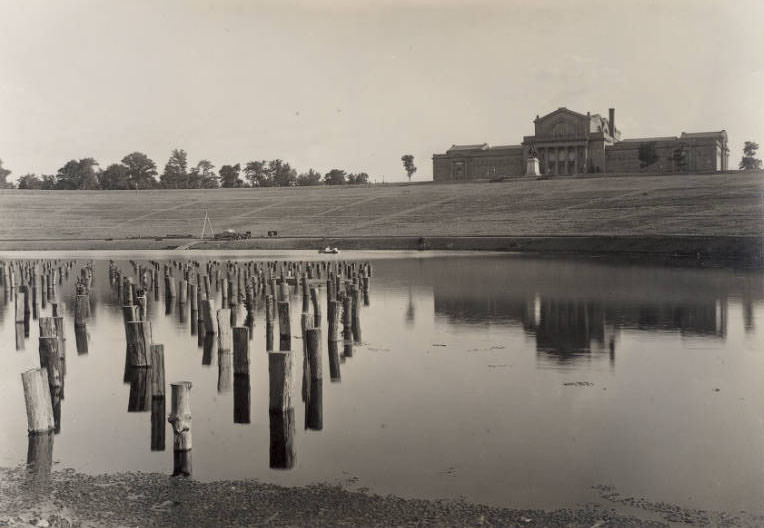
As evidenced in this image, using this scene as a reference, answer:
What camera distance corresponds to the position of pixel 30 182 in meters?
171

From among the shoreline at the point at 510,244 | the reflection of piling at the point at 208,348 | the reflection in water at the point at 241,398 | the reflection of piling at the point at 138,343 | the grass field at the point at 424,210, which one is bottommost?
the reflection in water at the point at 241,398

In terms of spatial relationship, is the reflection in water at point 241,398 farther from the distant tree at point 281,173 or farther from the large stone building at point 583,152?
the distant tree at point 281,173

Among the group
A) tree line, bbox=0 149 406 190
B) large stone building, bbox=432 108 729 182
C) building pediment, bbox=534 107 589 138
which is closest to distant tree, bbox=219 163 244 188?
tree line, bbox=0 149 406 190

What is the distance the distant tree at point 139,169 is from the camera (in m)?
162

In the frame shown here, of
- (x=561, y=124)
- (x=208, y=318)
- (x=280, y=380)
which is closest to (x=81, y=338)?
(x=208, y=318)

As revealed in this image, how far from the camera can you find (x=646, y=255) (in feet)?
181

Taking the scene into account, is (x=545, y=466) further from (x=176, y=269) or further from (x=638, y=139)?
(x=638, y=139)

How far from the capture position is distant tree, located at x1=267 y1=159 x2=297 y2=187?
16662cm

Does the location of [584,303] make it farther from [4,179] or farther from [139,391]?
[4,179]

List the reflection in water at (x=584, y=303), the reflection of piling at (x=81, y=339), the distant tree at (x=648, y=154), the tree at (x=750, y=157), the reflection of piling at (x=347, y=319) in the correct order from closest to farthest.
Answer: the reflection of piling at (x=81, y=339) < the reflection in water at (x=584, y=303) < the reflection of piling at (x=347, y=319) < the tree at (x=750, y=157) < the distant tree at (x=648, y=154)

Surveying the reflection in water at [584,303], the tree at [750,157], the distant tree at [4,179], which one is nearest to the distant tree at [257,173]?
the distant tree at [4,179]

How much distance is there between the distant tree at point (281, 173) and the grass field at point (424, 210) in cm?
→ 4496

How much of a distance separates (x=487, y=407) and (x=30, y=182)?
171m

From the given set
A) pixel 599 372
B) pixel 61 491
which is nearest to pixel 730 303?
pixel 599 372
